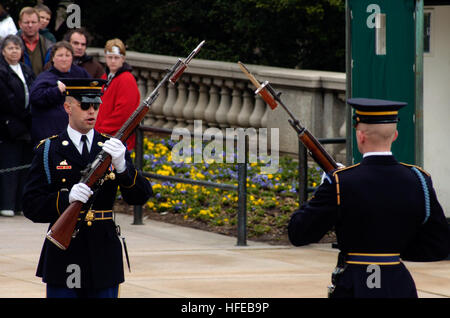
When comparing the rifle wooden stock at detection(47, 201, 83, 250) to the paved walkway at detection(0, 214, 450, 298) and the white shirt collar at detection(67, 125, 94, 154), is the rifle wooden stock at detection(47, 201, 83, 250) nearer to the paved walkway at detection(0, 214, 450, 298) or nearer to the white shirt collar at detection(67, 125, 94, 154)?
the white shirt collar at detection(67, 125, 94, 154)

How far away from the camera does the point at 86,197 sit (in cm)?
552

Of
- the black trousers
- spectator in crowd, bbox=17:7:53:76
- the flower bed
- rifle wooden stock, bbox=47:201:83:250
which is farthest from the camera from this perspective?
spectator in crowd, bbox=17:7:53:76

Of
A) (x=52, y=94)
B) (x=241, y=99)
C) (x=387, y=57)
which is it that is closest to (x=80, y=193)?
(x=387, y=57)

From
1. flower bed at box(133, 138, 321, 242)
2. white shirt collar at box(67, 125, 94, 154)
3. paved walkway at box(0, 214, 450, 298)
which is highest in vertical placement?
white shirt collar at box(67, 125, 94, 154)

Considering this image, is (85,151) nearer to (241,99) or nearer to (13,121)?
Answer: (13,121)

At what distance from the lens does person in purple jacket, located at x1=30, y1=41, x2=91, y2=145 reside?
10.4 metres

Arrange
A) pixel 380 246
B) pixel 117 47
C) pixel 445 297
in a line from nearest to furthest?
1. pixel 380 246
2. pixel 445 297
3. pixel 117 47

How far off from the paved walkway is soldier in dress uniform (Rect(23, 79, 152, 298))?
1.90m

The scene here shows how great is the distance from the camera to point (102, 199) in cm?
576

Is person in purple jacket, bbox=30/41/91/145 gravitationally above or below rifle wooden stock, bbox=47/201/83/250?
above

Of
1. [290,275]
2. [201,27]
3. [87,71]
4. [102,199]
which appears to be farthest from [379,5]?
[201,27]

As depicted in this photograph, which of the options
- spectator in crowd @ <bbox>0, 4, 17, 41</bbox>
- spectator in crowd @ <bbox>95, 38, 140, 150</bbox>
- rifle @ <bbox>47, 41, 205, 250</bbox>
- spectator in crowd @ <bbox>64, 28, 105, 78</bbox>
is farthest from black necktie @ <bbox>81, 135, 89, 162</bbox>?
spectator in crowd @ <bbox>0, 4, 17, 41</bbox>

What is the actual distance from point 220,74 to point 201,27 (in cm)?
483

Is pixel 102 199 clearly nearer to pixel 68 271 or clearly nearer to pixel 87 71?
pixel 68 271
